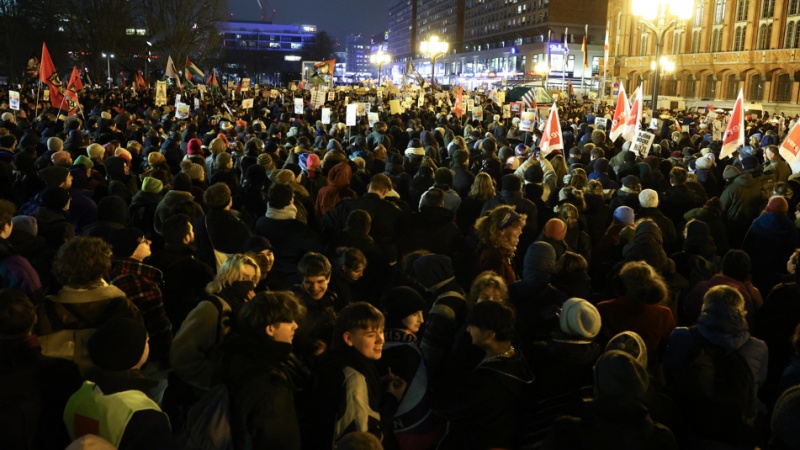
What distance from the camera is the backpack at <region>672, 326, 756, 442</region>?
364 centimetres

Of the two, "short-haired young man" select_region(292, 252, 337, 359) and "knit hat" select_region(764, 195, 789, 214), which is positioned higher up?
"knit hat" select_region(764, 195, 789, 214)

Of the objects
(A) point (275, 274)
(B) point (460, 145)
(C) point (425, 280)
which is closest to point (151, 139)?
(B) point (460, 145)

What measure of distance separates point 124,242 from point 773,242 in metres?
6.12

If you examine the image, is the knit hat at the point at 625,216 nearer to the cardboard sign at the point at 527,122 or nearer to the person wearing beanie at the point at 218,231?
the person wearing beanie at the point at 218,231

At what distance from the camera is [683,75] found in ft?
208

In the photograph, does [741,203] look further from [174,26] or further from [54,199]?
[174,26]

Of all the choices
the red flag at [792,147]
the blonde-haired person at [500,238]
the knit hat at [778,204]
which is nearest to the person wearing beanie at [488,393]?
the blonde-haired person at [500,238]

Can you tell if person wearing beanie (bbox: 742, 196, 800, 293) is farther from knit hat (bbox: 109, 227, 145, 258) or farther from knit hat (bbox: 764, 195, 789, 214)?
knit hat (bbox: 109, 227, 145, 258)

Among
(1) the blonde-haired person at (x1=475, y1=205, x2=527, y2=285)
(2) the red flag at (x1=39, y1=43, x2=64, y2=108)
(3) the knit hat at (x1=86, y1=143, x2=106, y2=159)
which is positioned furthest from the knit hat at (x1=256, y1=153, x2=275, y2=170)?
(2) the red flag at (x1=39, y1=43, x2=64, y2=108)

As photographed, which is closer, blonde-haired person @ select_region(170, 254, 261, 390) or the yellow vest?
the yellow vest

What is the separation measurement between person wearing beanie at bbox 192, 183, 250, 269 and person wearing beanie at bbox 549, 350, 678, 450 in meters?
3.45

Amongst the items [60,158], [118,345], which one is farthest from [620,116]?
[118,345]

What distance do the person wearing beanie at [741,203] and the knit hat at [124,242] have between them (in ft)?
23.9

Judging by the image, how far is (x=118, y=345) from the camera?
10.1 feet
